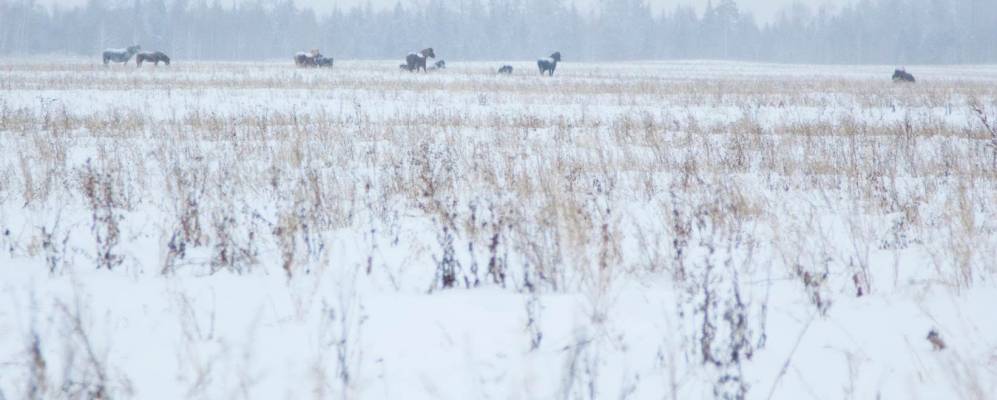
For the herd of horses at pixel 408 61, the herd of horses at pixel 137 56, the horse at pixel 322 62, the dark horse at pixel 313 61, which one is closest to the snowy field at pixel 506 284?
the herd of horses at pixel 408 61

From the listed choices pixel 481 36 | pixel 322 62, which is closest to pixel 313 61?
pixel 322 62

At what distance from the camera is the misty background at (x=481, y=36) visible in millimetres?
87000

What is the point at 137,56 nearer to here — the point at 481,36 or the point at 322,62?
the point at 322,62

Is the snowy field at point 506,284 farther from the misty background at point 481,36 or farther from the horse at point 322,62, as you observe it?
the misty background at point 481,36

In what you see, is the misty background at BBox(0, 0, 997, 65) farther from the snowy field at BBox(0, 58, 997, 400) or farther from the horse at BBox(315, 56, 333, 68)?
the snowy field at BBox(0, 58, 997, 400)

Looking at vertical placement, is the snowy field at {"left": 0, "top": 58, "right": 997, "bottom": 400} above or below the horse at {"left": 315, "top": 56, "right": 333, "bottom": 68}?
below

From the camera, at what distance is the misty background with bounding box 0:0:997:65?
8700 centimetres

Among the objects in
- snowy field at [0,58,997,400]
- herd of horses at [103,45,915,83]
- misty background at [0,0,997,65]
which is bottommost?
snowy field at [0,58,997,400]

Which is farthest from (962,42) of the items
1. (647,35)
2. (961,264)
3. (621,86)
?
(961,264)

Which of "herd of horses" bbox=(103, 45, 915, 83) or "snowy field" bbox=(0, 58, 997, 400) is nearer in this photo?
"snowy field" bbox=(0, 58, 997, 400)

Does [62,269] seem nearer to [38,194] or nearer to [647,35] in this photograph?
[38,194]

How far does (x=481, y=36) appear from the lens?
9375cm

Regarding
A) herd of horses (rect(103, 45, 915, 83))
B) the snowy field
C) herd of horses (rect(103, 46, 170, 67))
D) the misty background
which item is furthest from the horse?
the misty background

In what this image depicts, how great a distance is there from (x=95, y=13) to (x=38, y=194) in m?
98.4
